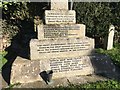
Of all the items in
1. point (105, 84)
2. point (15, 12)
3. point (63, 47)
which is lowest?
point (105, 84)

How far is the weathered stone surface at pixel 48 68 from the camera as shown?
588 cm

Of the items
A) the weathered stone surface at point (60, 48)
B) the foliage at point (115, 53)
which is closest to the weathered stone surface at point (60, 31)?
the weathered stone surface at point (60, 48)

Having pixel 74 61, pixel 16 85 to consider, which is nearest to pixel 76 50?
pixel 74 61

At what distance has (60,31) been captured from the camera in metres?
6.52

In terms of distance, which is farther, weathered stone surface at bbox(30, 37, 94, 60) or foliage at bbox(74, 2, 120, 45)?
foliage at bbox(74, 2, 120, 45)

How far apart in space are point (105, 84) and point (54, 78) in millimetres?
1432

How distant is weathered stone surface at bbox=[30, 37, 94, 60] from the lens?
6.20m

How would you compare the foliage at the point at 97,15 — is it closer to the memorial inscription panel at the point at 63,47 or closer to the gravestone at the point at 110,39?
the gravestone at the point at 110,39

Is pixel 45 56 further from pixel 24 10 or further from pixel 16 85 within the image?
pixel 24 10

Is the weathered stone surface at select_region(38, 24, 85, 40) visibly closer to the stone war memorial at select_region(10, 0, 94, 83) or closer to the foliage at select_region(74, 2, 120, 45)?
the stone war memorial at select_region(10, 0, 94, 83)

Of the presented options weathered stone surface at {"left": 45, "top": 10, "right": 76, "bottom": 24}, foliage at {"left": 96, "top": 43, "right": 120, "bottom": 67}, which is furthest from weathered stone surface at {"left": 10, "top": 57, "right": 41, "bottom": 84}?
foliage at {"left": 96, "top": 43, "right": 120, "bottom": 67}

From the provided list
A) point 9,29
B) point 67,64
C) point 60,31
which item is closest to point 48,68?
point 67,64

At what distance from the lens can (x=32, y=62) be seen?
6.09 metres

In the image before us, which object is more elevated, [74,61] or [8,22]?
[8,22]
